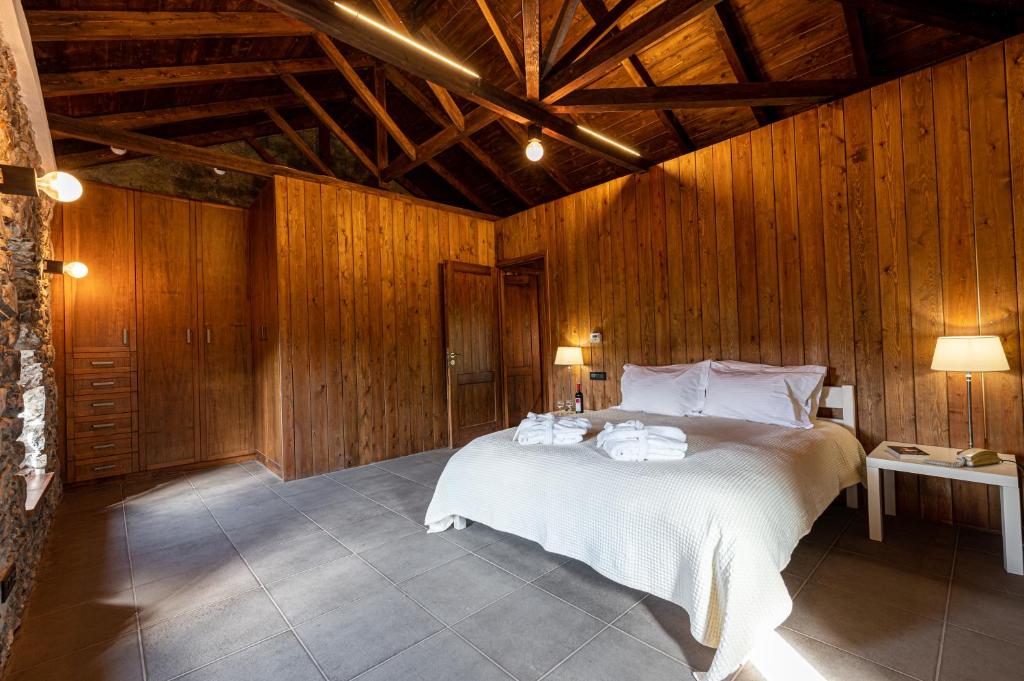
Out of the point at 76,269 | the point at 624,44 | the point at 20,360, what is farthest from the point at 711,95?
the point at 76,269

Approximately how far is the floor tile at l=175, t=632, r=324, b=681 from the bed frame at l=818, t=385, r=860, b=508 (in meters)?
3.32

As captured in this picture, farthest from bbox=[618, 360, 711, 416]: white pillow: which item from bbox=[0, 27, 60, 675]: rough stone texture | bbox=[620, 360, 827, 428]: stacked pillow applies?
bbox=[0, 27, 60, 675]: rough stone texture

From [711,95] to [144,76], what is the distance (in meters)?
4.07

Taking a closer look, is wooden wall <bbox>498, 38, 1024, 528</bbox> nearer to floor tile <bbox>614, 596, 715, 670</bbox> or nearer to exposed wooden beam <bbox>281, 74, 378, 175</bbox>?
floor tile <bbox>614, 596, 715, 670</bbox>

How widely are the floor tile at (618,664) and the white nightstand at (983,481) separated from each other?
67.8 inches

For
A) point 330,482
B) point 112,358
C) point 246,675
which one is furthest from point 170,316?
point 246,675

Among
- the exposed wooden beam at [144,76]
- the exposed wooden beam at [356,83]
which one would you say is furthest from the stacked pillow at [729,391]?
the exposed wooden beam at [144,76]

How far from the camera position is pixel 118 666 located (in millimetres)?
1649

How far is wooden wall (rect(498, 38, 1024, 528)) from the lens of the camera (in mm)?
2549

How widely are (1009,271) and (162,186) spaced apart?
7004mm

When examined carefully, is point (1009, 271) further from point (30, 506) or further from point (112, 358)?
point (112, 358)

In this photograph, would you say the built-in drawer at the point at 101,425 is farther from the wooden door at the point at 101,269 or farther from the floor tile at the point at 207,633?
the floor tile at the point at 207,633

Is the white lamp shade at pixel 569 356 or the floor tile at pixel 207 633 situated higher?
the white lamp shade at pixel 569 356

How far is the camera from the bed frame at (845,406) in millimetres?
2947
